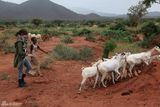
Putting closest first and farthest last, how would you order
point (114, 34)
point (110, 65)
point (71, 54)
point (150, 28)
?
point (110, 65)
point (71, 54)
point (150, 28)
point (114, 34)

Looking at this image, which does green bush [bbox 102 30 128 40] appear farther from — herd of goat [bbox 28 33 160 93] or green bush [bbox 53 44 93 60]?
herd of goat [bbox 28 33 160 93]

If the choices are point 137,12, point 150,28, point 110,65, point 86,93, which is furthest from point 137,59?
point 137,12

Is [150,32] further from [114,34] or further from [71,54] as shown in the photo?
[71,54]

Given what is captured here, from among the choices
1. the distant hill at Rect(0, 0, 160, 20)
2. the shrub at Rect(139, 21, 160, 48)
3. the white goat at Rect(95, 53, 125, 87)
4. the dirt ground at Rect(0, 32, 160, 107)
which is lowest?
the dirt ground at Rect(0, 32, 160, 107)

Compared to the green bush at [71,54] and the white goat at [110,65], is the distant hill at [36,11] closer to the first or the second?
the green bush at [71,54]

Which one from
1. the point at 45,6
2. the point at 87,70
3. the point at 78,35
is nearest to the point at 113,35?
the point at 78,35

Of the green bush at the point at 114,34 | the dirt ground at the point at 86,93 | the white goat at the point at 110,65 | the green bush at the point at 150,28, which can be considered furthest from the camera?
the green bush at the point at 114,34

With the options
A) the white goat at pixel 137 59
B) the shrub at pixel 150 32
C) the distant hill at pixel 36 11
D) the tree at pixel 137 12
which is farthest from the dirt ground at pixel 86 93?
the distant hill at pixel 36 11

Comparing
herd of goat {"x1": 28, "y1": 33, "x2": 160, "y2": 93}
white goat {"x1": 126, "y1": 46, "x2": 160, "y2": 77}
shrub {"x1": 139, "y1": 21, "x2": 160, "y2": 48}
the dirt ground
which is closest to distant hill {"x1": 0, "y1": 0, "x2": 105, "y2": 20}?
shrub {"x1": 139, "y1": 21, "x2": 160, "y2": 48}

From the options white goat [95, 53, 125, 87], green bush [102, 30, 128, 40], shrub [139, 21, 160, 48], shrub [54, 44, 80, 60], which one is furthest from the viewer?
green bush [102, 30, 128, 40]

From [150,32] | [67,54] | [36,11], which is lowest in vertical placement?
[67,54]

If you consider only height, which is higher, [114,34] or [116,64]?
[114,34]

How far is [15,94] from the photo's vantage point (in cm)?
583

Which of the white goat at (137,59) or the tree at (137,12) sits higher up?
the tree at (137,12)
